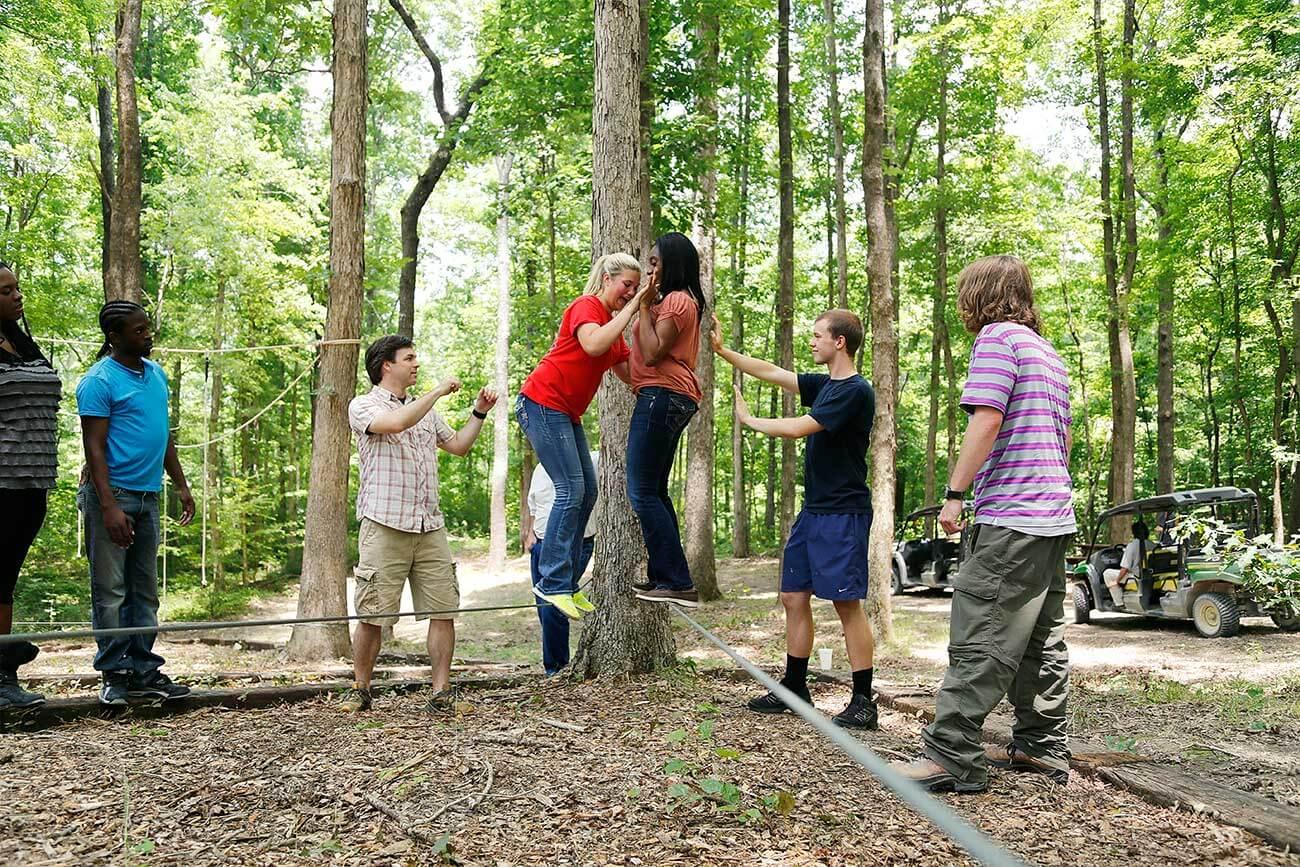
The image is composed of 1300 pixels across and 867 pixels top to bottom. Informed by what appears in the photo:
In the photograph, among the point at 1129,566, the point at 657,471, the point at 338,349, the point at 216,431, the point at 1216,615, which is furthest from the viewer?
the point at 216,431

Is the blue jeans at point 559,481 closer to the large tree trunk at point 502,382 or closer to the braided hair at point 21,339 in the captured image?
the braided hair at point 21,339

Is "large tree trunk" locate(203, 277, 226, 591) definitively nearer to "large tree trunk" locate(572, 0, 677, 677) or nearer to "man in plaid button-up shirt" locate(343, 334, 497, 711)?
"man in plaid button-up shirt" locate(343, 334, 497, 711)

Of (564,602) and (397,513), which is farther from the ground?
(397,513)

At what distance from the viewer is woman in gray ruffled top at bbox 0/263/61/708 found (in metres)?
4.46

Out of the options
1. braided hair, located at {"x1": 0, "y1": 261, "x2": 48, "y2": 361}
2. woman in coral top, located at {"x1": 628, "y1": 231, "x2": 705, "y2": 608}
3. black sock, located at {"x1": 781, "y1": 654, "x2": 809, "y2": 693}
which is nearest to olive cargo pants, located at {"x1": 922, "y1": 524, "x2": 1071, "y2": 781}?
black sock, located at {"x1": 781, "y1": 654, "x2": 809, "y2": 693}

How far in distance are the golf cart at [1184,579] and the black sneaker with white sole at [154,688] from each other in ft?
32.3

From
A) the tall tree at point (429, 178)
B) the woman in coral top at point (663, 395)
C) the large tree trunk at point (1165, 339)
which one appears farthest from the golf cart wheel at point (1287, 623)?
the tall tree at point (429, 178)

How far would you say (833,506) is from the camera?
177 inches

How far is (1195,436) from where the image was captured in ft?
98.1

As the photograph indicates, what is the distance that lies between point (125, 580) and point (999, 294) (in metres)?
4.57

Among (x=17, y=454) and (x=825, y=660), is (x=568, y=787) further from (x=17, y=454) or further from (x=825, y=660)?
(x=17, y=454)

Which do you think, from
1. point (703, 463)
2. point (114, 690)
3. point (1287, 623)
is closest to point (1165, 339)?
point (1287, 623)

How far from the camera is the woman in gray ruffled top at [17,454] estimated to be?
4.46 metres

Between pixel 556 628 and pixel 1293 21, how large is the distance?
1505 centimetres
